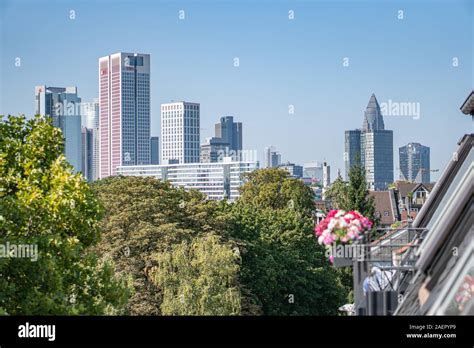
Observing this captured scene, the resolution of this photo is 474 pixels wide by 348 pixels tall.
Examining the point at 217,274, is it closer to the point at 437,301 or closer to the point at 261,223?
the point at 261,223

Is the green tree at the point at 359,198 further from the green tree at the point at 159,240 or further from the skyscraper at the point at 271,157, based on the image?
the skyscraper at the point at 271,157

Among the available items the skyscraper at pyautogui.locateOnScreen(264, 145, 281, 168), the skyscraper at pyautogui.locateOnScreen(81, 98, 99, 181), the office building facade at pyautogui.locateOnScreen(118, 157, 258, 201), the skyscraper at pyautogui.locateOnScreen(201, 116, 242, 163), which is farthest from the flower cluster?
the skyscraper at pyautogui.locateOnScreen(81, 98, 99, 181)

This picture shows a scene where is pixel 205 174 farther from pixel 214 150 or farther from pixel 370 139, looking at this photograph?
pixel 370 139

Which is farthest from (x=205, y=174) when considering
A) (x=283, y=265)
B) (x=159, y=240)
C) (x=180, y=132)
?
(x=159, y=240)

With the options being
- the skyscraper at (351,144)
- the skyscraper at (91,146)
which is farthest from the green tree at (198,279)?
the skyscraper at (91,146)
